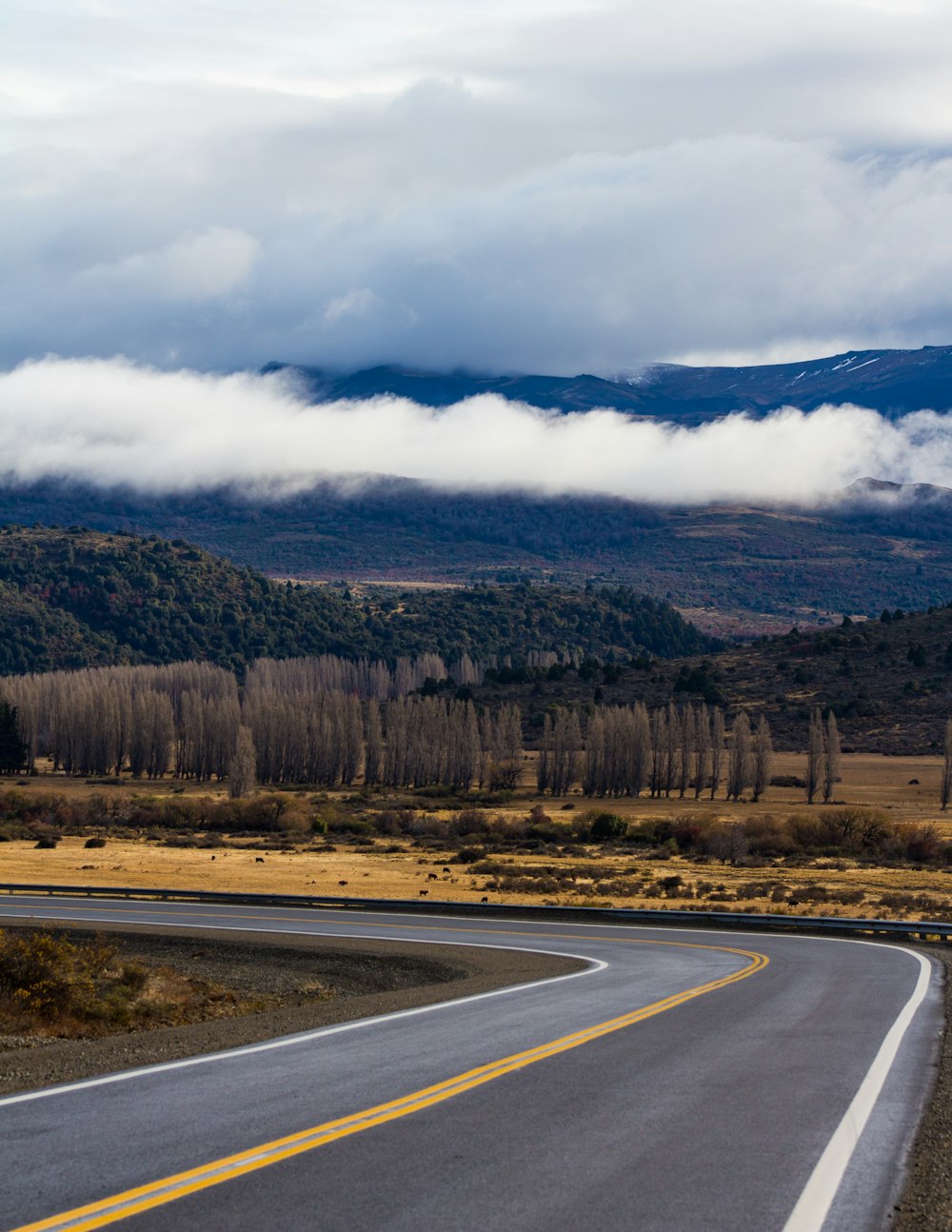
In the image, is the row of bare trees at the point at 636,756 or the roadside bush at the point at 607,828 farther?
the row of bare trees at the point at 636,756

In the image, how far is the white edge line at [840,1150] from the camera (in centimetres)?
882

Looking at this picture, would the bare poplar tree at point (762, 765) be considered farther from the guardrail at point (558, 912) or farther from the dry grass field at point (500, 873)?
the guardrail at point (558, 912)

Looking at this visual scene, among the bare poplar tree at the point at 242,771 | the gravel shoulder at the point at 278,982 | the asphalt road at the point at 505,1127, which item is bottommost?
the bare poplar tree at the point at 242,771

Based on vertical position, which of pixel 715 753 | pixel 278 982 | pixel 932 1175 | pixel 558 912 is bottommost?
pixel 715 753

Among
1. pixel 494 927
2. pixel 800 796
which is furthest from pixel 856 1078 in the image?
pixel 800 796

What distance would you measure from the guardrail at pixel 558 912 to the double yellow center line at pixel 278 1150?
22389 mm

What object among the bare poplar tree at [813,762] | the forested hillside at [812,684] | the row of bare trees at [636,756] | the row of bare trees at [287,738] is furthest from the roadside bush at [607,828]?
the forested hillside at [812,684]

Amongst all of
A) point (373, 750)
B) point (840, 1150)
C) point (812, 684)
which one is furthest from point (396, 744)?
point (840, 1150)

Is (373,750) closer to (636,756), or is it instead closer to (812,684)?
(636,756)

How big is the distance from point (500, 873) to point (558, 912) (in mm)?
17738

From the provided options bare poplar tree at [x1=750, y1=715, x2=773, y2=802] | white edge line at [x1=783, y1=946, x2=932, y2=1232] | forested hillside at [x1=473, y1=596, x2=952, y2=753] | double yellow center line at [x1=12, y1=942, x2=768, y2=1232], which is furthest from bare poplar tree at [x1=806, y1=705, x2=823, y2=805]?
double yellow center line at [x1=12, y1=942, x2=768, y2=1232]

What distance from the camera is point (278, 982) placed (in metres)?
26.9

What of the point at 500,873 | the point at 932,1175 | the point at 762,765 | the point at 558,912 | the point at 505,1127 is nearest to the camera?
the point at 932,1175

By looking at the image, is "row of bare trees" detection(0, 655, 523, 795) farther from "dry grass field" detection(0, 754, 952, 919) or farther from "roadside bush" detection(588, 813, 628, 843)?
"roadside bush" detection(588, 813, 628, 843)
